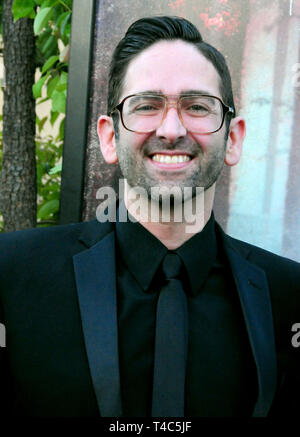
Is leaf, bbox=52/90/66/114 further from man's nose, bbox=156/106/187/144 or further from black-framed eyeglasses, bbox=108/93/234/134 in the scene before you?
man's nose, bbox=156/106/187/144

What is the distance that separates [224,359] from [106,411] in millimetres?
423

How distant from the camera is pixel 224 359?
6.15 feet

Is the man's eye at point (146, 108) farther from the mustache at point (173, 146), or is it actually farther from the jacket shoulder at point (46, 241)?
the jacket shoulder at point (46, 241)

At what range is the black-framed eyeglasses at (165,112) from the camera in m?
1.86

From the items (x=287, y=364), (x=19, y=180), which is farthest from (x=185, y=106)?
(x=19, y=180)

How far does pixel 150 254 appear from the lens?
1.92m

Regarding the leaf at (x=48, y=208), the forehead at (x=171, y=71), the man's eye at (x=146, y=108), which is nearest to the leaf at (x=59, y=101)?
the leaf at (x=48, y=208)

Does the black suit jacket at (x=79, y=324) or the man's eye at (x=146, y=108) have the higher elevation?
the man's eye at (x=146, y=108)

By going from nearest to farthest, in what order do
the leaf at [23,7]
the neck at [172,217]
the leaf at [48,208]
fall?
1. the neck at [172,217]
2. the leaf at [23,7]
3. the leaf at [48,208]

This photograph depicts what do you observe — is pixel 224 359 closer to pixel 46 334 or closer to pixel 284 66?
pixel 46 334

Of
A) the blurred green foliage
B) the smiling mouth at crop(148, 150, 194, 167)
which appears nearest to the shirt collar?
the smiling mouth at crop(148, 150, 194, 167)

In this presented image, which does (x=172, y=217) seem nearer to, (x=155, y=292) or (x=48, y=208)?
(x=155, y=292)

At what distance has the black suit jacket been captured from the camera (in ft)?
5.78

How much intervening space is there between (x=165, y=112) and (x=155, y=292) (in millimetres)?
590
